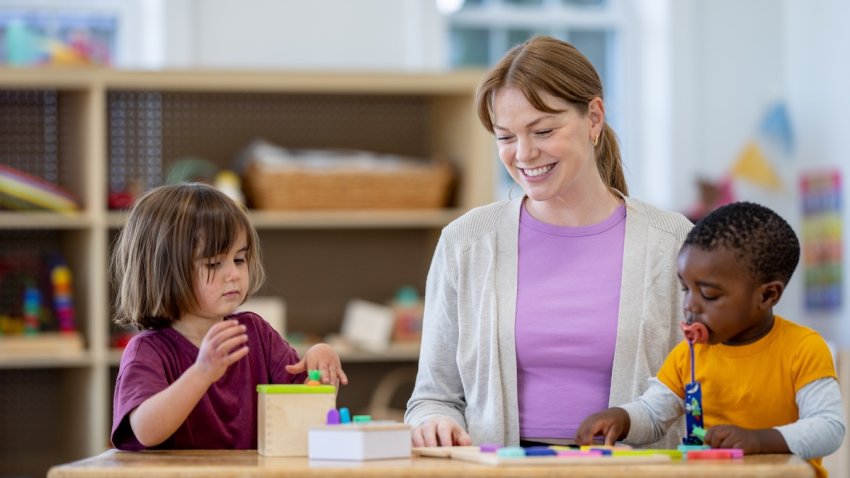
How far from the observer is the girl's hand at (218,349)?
1526 mm

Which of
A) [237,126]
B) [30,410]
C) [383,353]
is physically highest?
[237,126]

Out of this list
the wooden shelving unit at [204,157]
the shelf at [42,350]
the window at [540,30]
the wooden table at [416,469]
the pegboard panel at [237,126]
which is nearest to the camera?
the wooden table at [416,469]

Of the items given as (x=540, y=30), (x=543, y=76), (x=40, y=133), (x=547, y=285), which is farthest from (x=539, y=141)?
(x=540, y=30)

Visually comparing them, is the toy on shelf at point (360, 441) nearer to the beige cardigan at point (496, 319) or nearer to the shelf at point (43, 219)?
the beige cardigan at point (496, 319)

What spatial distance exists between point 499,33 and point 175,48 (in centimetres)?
127

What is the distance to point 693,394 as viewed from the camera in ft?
5.45

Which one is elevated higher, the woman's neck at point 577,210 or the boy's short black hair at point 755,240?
the woman's neck at point 577,210

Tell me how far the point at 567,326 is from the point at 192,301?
1.88 feet

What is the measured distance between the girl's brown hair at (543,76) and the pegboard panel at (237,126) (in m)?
2.37

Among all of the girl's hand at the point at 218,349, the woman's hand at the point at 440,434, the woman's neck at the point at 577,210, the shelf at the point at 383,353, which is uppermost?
the woman's neck at the point at 577,210

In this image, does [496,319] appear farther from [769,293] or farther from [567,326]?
[769,293]

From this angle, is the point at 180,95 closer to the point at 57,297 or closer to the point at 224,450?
the point at 57,297

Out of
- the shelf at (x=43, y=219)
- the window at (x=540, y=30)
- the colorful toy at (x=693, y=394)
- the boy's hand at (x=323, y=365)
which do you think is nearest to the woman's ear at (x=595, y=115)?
the colorful toy at (x=693, y=394)

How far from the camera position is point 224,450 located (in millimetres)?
1639
